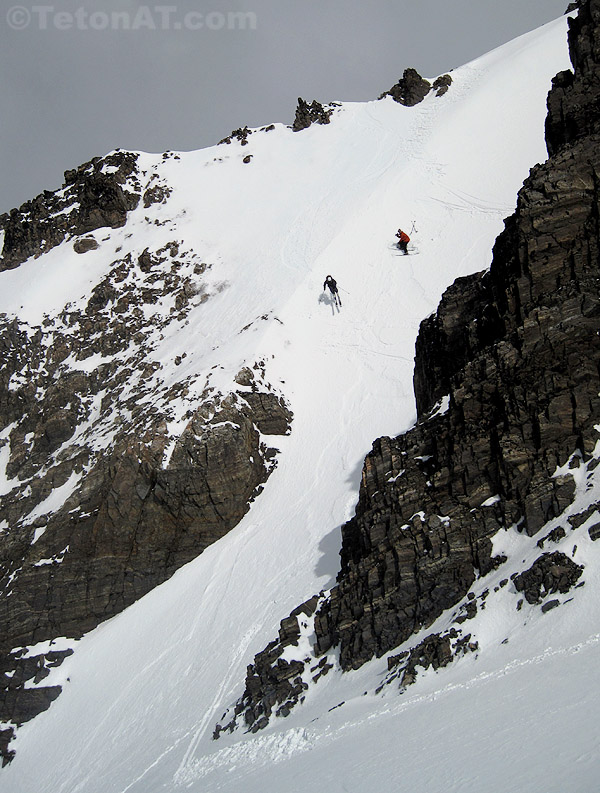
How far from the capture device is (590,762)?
9336 millimetres

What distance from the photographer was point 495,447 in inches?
765

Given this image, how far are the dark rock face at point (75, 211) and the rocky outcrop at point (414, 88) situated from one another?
78.9 ft

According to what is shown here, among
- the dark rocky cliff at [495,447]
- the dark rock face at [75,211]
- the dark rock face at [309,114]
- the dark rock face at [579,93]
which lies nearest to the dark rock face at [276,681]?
the dark rocky cliff at [495,447]

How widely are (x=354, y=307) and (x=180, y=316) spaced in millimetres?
11239

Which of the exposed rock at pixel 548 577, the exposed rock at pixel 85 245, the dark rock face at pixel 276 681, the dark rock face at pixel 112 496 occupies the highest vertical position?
the exposed rock at pixel 85 245

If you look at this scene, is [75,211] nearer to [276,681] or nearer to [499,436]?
[276,681]

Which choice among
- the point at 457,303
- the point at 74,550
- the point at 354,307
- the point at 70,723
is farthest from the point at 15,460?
the point at 457,303

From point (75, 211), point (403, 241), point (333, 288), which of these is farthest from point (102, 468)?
point (75, 211)

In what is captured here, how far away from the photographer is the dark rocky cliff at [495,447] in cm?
1838

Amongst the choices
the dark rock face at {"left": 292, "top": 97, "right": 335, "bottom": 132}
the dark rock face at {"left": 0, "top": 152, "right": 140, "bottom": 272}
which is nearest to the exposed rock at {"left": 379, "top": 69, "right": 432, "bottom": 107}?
the dark rock face at {"left": 292, "top": 97, "right": 335, "bottom": 132}

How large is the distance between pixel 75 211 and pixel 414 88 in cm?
3099

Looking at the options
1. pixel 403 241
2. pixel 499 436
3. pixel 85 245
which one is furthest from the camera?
pixel 85 245

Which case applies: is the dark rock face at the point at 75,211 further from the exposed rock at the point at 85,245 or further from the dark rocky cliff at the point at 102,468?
the dark rocky cliff at the point at 102,468

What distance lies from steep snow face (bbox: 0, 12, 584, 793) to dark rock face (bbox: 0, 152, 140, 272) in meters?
1.86
